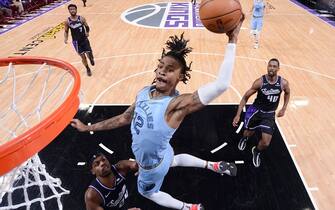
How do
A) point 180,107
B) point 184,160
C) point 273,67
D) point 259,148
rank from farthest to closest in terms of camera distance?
point 259,148 → point 273,67 → point 184,160 → point 180,107

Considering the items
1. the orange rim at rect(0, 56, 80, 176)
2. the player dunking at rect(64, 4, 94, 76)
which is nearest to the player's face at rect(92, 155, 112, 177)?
the orange rim at rect(0, 56, 80, 176)

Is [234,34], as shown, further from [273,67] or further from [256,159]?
[256,159]

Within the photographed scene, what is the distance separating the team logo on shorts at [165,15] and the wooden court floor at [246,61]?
0.53m

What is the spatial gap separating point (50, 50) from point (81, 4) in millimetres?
7391

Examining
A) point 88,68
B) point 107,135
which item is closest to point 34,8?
point 88,68

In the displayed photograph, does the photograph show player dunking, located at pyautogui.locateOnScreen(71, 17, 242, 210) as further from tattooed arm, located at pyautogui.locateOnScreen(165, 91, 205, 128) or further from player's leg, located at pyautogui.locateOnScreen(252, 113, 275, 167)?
player's leg, located at pyautogui.locateOnScreen(252, 113, 275, 167)

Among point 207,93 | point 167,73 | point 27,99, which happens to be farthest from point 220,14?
point 27,99

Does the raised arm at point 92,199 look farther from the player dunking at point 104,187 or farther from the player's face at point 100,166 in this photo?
the player's face at point 100,166

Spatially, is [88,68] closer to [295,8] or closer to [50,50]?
[50,50]

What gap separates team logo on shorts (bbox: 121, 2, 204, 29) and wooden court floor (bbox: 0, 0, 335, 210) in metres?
0.53

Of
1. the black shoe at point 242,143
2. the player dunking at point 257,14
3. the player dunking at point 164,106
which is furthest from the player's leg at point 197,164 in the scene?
the player dunking at point 257,14

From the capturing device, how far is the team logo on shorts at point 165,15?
11789 millimetres

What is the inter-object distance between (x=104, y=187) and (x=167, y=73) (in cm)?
129

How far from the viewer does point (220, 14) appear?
2.86 m
